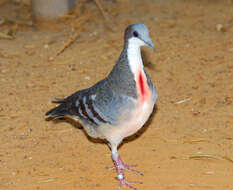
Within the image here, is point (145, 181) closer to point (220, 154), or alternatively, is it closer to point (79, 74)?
point (220, 154)

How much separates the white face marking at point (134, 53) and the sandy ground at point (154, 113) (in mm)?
1122

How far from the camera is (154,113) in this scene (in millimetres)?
4797

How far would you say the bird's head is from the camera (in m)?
3.38

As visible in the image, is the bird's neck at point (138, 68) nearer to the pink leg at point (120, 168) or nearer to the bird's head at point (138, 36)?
the bird's head at point (138, 36)

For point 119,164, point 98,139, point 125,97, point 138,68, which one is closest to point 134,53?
point 138,68

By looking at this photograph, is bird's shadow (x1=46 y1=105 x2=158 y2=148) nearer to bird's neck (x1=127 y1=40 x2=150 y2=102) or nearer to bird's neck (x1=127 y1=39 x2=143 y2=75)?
bird's neck (x1=127 y1=40 x2=150 y2=102)

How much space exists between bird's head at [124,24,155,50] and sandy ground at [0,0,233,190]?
1335mm

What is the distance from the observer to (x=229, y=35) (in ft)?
21.0

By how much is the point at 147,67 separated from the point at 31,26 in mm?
2672

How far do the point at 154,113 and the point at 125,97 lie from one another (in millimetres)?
1326

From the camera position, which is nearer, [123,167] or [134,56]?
[134,56]

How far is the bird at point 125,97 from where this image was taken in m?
3.46

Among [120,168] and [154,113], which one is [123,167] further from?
[154,113]

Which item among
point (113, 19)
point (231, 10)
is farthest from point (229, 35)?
point (113, 19)
